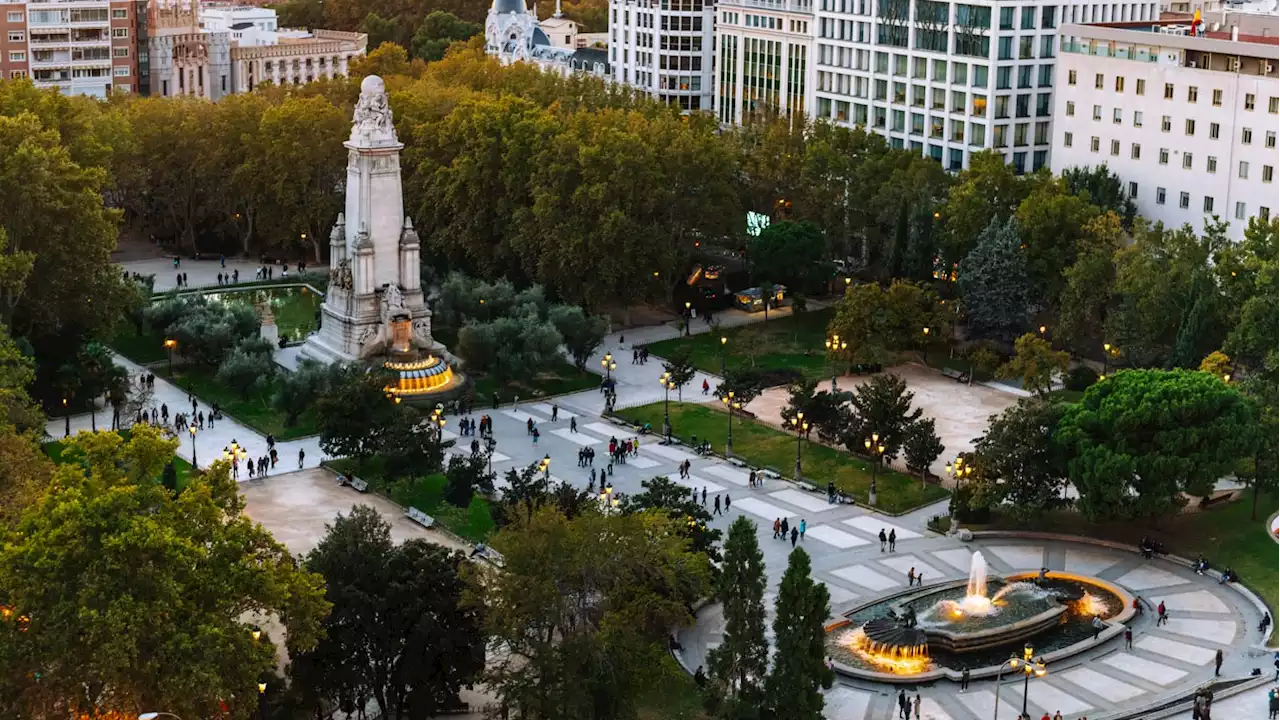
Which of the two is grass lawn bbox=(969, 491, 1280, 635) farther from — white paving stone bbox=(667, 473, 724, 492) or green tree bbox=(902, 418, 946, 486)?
white paving stone bbox=(667, 473, 724, 492)

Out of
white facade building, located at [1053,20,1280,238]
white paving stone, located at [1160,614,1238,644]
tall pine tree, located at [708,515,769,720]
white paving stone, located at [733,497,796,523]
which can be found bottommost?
white paving stone, located at [1160,614,1238,644]

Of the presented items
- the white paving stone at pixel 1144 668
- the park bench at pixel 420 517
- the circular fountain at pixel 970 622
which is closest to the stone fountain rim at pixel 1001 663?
the circular fountain at pixel 970 622

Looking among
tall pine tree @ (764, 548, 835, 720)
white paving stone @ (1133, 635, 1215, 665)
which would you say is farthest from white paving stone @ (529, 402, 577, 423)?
tall pine tree @ (764, 548, 835, 720)

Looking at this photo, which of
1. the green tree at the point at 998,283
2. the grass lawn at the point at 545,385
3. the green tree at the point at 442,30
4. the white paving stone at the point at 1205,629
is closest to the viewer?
the white paving stone at the point at 1205,629

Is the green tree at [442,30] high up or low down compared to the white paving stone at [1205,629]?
up

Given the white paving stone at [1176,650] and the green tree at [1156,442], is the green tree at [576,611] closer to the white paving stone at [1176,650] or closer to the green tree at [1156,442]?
the white paving stone at [1176,650]

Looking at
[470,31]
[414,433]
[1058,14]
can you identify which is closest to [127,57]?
[470,31]

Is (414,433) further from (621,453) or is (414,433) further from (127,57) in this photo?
(127,57)


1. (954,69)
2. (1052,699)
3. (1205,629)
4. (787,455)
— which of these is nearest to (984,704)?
(1052,699)
